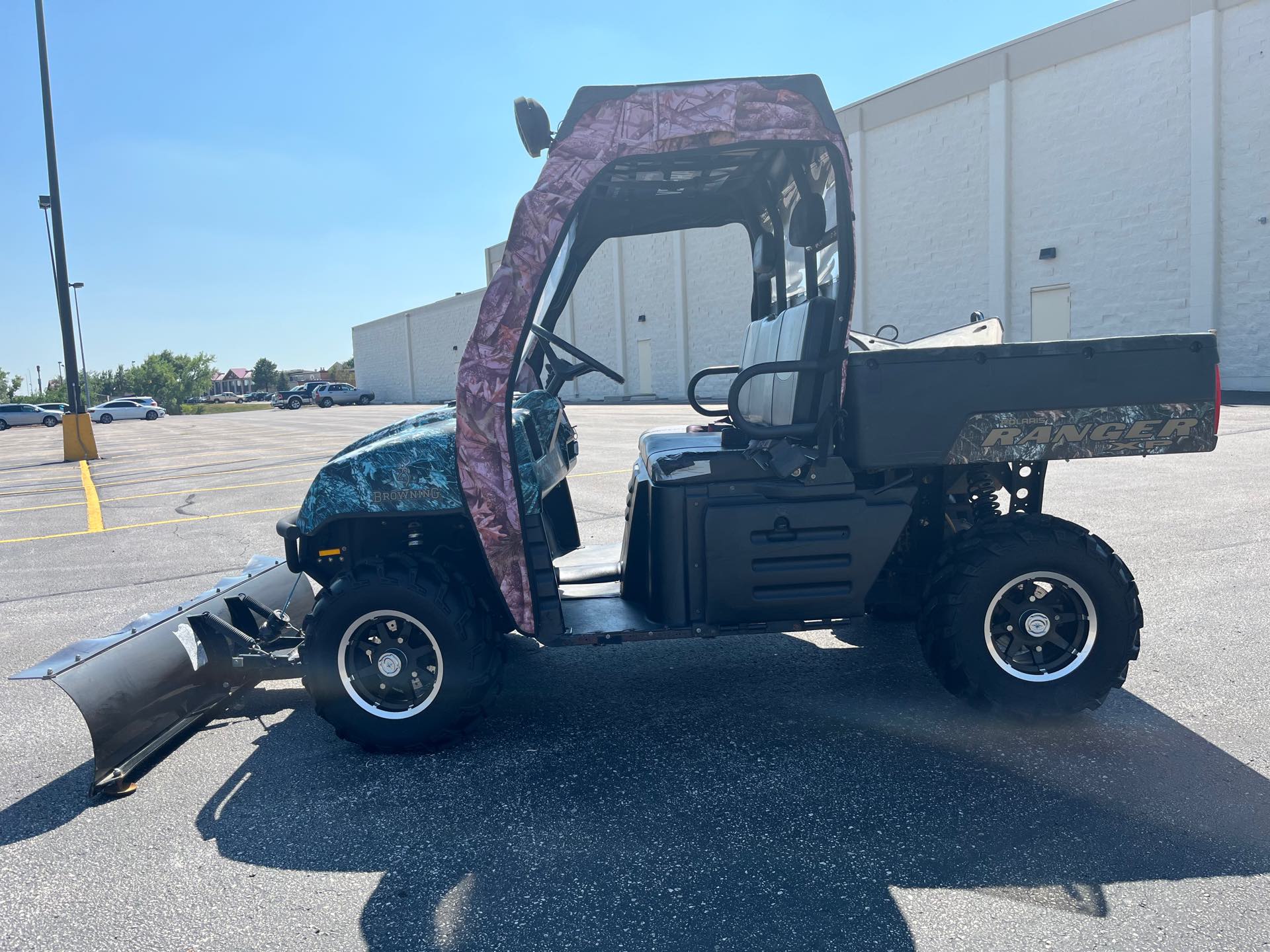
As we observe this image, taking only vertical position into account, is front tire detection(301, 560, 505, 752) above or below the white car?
below

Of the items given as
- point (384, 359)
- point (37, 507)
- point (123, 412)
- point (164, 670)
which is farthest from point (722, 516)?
point (384, 359)

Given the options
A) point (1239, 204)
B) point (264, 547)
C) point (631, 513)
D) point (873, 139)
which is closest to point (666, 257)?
point (873, 139)

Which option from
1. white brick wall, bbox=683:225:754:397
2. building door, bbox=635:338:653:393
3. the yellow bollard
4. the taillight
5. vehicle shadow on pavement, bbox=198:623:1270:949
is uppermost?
white brick wall, bbox=683:225:754:397

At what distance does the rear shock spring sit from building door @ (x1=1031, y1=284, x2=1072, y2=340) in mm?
20762

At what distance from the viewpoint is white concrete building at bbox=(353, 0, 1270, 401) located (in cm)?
1989

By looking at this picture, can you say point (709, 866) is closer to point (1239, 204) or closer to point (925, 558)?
point (925, 558)

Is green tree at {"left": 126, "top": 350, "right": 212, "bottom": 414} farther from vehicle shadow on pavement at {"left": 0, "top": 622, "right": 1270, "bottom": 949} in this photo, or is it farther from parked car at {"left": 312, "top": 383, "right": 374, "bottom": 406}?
vehicle shadow on pavement at {"left": 0, "top": 622, "right": 1270, "bottom": 949}

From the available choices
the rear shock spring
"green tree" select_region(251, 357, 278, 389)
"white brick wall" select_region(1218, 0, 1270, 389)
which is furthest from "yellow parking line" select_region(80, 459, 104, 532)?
"green tree" select_region(251, 357, 278, 389)

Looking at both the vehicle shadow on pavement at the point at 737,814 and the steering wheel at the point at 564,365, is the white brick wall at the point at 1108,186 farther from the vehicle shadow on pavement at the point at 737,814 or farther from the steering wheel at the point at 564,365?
the vehicle shadow on pavement at the point at 737,814

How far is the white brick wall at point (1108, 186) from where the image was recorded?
68.3ft

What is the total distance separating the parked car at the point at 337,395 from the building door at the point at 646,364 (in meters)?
31.8

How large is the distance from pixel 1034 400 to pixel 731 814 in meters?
1.91

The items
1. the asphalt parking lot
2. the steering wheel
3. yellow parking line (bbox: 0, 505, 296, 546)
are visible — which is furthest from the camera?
yellow parking line (bbox: 0, 505, 296, 546)

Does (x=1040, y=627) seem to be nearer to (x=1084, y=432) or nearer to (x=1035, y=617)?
(x=1035, y=617)
